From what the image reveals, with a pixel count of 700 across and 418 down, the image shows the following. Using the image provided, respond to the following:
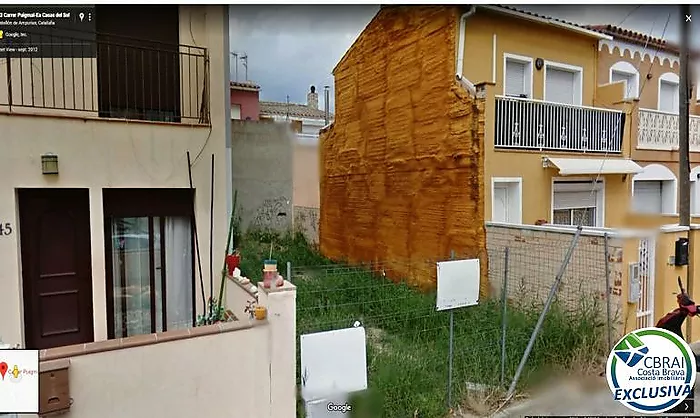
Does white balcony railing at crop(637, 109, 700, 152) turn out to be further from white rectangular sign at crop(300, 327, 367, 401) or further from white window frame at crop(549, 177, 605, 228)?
white rectangular sign at crop(300, 327, 367, 401)

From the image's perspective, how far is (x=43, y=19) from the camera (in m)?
4.11

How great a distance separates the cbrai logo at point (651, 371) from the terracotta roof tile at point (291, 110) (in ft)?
38.9

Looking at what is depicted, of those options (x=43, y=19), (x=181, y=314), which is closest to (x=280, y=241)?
(x=181, y=314)

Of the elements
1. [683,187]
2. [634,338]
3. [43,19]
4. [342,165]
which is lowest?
[634,338]

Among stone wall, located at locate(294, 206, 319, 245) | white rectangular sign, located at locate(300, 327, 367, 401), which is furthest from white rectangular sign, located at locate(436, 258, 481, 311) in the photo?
stone wall, located at locate(294, 206, 319, 245)

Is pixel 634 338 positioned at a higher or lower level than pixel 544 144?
lower

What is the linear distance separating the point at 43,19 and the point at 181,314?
129 inches

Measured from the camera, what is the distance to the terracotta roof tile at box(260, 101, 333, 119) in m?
14.9

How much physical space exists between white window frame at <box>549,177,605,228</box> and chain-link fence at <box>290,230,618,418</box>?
7.10ft

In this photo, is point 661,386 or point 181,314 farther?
point 181,314

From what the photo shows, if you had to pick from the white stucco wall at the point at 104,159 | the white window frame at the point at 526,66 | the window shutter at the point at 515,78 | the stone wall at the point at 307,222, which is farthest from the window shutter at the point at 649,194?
the white stucco wall at the point at 104,159

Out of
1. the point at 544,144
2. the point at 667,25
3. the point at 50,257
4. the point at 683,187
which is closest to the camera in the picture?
the point at 50,257

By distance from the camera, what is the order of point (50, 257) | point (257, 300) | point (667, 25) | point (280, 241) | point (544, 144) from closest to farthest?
point (257, 300) < point (50, 257) < point (667, 25) < point (544, 144) < point (280, 241)

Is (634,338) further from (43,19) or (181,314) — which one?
(43,19)
